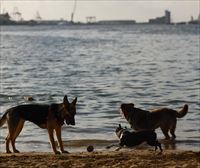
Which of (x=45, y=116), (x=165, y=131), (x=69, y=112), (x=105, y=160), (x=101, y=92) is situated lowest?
(x=101, y=92)

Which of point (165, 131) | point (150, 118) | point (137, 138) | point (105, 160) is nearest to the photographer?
point (105, 160)

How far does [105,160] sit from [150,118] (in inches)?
115

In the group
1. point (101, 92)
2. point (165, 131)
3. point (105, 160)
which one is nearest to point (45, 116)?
point (105, 160)

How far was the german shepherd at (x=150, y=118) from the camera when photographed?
1196cm

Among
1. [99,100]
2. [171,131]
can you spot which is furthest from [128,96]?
[171,131]

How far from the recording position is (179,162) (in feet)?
30.5

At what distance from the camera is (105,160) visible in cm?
944

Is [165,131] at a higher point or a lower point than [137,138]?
lower

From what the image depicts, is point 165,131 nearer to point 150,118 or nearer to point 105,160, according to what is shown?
point 150,118

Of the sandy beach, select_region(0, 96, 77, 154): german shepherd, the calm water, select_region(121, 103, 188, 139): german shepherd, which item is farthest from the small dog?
the calm water

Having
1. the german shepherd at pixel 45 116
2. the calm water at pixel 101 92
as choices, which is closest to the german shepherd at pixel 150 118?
the calm water at pixel 101 92

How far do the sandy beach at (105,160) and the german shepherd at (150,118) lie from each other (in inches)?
68.3

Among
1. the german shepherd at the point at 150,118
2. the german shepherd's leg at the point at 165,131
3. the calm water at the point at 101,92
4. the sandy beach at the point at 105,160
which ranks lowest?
the calm water at the point at 101,92

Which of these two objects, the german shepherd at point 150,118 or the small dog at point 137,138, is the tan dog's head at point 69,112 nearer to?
the small dog at point 137,138
